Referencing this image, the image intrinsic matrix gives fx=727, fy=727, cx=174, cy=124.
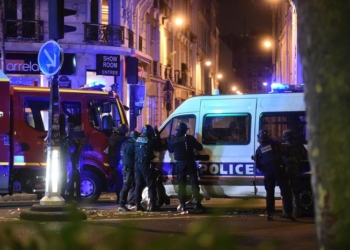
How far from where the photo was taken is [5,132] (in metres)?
15.3

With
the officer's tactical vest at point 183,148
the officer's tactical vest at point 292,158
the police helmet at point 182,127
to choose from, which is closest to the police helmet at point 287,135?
the officer's tactical vest at point 292,158

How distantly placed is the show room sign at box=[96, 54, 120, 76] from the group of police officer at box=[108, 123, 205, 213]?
15865mm

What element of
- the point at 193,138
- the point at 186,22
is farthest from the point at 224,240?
the point at 186,22

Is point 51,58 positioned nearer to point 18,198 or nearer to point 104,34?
point 18,198

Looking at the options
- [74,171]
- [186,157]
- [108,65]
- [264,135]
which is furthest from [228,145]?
[108,65]

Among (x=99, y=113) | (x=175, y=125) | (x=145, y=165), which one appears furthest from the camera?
(x=99, y=113)

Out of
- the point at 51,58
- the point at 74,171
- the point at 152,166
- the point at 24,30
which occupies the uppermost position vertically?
the point at 24,30

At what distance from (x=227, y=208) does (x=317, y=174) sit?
0.48 meters

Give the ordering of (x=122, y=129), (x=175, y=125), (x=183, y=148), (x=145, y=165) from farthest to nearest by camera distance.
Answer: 1. (x=122, y=129)
2. (x=175, y=125)
3. (x=145, y=165)
4. (x=183, y=148)

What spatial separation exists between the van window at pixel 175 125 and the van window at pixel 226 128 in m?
0.31

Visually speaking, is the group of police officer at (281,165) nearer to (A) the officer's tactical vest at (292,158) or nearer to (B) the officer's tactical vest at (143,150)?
(A) the officer's tactical vest at (292,158)

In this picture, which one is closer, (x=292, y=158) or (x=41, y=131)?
(x=292, y=158)

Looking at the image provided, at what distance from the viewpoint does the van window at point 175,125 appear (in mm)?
14388

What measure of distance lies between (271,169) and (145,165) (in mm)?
2771
